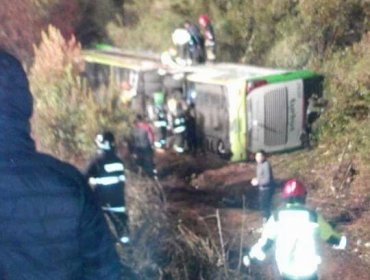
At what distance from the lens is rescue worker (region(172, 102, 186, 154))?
17.0 m

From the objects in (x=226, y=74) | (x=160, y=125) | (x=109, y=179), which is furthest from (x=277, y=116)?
(x=109, y=179)

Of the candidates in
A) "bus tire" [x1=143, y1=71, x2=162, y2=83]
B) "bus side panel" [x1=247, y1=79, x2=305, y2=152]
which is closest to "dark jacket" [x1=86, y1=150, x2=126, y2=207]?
"bus side panel" [x1=247, y1=79, x2=305, y2=152]

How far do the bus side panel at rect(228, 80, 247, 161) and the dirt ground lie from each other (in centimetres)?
26

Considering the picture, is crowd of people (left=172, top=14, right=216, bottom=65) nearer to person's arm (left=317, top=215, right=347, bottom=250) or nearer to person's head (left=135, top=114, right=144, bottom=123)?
person's head (left=135, top=114, right=144, bottom=123)

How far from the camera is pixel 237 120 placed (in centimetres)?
1655

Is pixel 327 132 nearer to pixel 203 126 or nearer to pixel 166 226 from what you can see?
pixel 203 126

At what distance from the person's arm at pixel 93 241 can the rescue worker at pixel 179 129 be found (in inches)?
542

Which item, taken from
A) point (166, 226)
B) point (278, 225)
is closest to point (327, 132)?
point (166, 226)

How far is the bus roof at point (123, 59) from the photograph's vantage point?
61.4 feet

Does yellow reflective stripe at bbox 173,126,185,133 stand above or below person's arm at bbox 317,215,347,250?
below

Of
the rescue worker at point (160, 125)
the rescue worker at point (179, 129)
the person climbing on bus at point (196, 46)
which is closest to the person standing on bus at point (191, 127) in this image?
the rescue worker at point (179, 129)

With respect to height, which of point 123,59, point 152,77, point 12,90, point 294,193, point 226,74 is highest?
point 12,90

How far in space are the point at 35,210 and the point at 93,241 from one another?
227 millimetres

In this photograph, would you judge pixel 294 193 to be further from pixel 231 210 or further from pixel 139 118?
pixel 139 118
